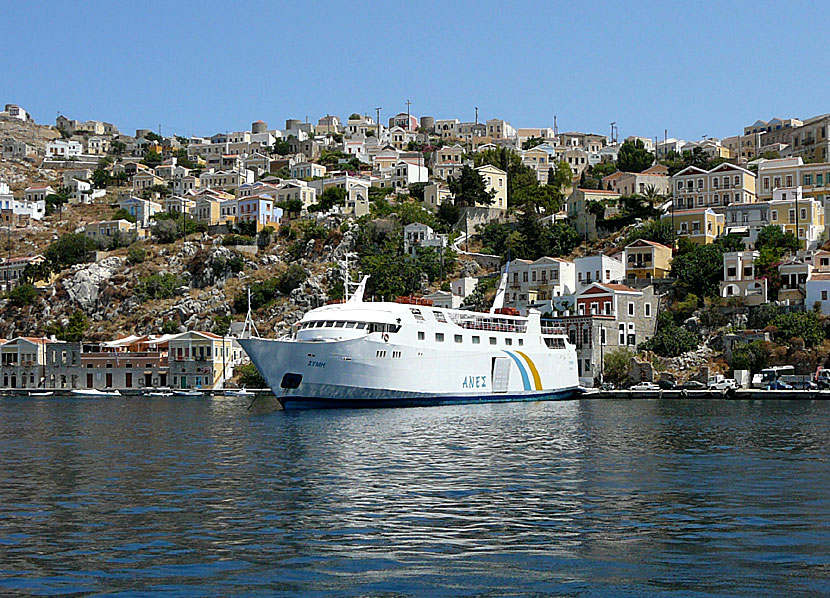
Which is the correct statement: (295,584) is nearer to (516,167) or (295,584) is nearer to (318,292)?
(318,292)

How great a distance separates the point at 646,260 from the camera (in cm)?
8712

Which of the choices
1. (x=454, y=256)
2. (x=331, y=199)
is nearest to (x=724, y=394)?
(x=454, y=256)

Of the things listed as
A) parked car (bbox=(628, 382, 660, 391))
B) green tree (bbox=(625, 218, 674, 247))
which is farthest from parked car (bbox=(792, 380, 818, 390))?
green tree (bbox=(625, 218, 674, 247))

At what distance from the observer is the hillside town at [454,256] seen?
7794 centimetres

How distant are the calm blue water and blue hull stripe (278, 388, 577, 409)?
12.4 m

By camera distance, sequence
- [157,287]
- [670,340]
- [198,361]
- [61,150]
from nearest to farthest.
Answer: [670,340], [198,361], [157,287], [61,150]

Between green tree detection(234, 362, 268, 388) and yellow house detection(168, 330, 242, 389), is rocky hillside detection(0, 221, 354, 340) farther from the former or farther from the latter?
green tree detection(234, 362, 268, 388)

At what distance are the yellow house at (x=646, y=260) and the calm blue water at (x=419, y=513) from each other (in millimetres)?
47586

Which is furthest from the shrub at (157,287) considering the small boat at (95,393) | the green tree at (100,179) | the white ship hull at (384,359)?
the green tree at (100,179)

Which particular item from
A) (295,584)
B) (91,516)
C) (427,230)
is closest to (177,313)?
(427,230)

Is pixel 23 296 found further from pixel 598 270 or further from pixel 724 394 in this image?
pixel 724 394

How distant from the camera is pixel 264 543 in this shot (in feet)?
57.6

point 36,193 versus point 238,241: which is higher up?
point 36,193

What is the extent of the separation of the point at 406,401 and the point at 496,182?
68273 millimetres
